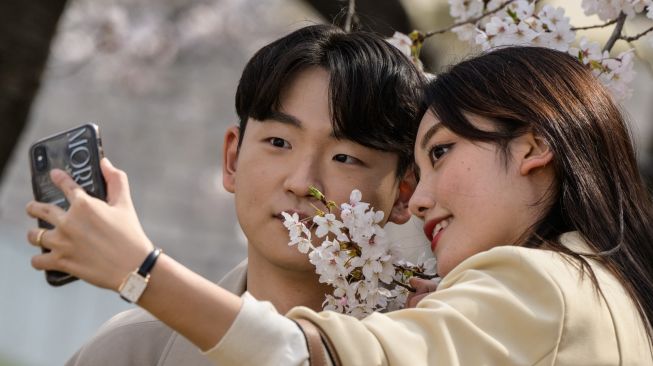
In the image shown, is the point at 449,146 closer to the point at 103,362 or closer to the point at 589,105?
the point at 589,105

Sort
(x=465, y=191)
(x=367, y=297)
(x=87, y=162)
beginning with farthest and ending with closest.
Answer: (x=367, y=297)
(x=465, y=191)
(x=87, y=162)

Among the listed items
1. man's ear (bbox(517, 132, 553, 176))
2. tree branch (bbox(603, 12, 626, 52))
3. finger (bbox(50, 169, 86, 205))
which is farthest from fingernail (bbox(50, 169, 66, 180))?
tree branch (bbox(603, 12, 626, 52))

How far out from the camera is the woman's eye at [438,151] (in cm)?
211

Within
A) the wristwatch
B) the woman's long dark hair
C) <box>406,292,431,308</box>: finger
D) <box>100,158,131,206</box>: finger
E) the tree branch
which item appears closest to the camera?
the wristwatch

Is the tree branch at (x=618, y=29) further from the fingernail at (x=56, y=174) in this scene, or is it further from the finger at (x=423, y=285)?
the fingernail at (x=56, y=174)

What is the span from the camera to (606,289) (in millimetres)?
1878

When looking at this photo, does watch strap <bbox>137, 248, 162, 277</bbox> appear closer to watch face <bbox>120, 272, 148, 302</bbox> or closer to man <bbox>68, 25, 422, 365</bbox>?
watch face <bbox>120, 272, 148, 302</bbox>

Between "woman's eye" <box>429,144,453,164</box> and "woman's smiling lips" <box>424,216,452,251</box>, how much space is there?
0.38 ft

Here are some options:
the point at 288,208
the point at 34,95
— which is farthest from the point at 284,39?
the point at 34,95

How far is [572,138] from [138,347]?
1.15 meters

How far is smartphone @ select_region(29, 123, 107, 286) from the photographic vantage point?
1777 mm

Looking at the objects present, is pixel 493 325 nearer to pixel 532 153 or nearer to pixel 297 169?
pixel 532 153

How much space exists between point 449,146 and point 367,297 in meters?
0.43

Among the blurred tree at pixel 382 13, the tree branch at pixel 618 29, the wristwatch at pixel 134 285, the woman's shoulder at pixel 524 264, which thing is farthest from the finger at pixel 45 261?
the blurred tree at pixel 382 13
